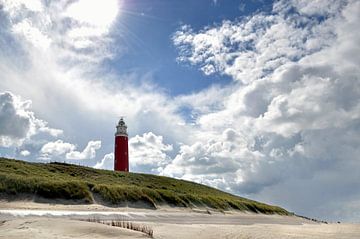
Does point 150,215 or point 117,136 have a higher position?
Result: point 117,136

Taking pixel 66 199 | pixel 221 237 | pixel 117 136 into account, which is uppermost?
pixel 117 136

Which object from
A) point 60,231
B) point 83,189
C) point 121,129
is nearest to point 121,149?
point 121,129

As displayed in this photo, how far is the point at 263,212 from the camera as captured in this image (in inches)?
2844

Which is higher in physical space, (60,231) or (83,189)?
(83,189)

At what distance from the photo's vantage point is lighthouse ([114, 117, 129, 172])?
78250 millimetres

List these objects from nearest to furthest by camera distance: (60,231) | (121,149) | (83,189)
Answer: (60,231), (83,189), (121,149)

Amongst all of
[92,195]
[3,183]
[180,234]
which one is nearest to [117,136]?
[92,195]

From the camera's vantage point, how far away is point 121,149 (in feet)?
261

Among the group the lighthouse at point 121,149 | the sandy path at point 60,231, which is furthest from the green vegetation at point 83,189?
the sandy path at point 60,231

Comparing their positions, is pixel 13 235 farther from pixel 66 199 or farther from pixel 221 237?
pixel 66 199

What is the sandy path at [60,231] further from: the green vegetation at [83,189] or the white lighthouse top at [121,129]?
the white lighthouse top at [121,129]

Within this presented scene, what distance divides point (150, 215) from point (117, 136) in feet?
136

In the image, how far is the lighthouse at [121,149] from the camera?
78250 mm

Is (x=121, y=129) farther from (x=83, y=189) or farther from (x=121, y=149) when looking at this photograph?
(x=83, y=189)
